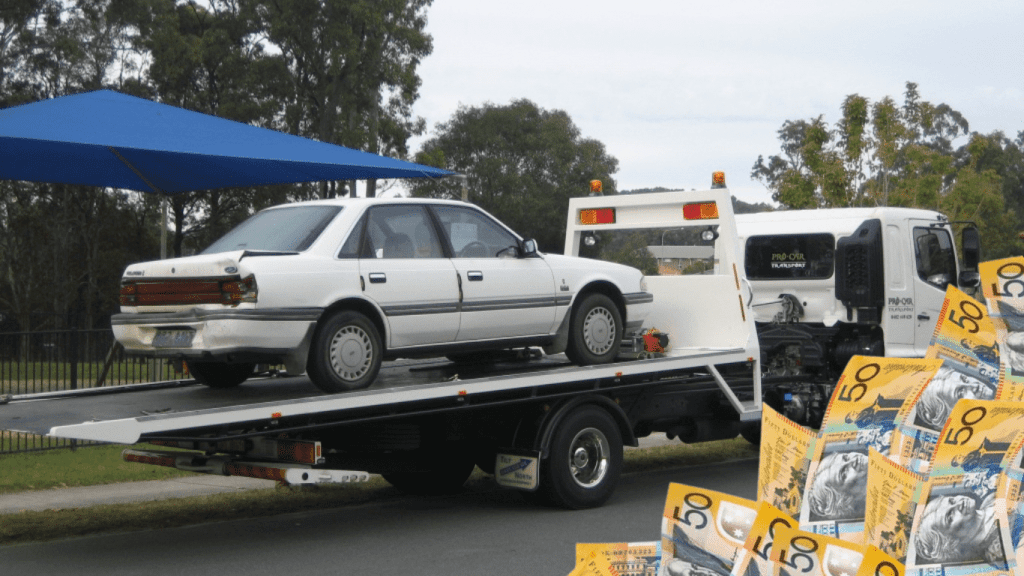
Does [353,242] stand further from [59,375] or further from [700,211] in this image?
[59,375]

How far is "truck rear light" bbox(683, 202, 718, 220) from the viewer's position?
34.2 ft

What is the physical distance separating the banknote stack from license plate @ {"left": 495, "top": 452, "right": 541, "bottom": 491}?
16.5 feet

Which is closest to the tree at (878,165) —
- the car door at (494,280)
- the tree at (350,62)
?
the tree at (350,62)

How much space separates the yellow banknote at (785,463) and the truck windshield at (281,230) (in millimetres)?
4914

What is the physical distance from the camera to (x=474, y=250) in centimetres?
878

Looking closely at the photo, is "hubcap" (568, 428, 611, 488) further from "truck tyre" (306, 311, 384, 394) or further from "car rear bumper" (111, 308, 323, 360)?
"car rear bumper" (111, 308, 323, 360)

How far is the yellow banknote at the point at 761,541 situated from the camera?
9.35 ft

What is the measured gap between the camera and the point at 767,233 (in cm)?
1209

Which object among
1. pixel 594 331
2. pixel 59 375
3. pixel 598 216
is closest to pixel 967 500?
pixel 594 331

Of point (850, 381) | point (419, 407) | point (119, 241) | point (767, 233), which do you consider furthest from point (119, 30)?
point (850, 381)

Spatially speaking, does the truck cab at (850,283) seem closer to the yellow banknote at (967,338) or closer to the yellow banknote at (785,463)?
the yellow banknote at (967,338)

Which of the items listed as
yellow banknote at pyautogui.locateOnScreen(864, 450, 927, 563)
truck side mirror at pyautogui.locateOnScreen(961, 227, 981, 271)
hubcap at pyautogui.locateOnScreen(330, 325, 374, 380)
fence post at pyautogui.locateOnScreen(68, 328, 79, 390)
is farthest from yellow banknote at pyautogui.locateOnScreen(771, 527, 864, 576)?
fence post at pyautogui.locateOnScreen(68, 328, 79, 390)

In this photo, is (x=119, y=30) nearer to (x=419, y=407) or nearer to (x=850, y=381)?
(x=419, y=407)

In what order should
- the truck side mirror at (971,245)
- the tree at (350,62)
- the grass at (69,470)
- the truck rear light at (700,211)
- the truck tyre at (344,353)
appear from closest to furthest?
the truck tyre at (344,353) < the grass at (69,470) < the truck rear light at (700,211) < the truck side mirror at (971,245) < the tree at (350,62)
